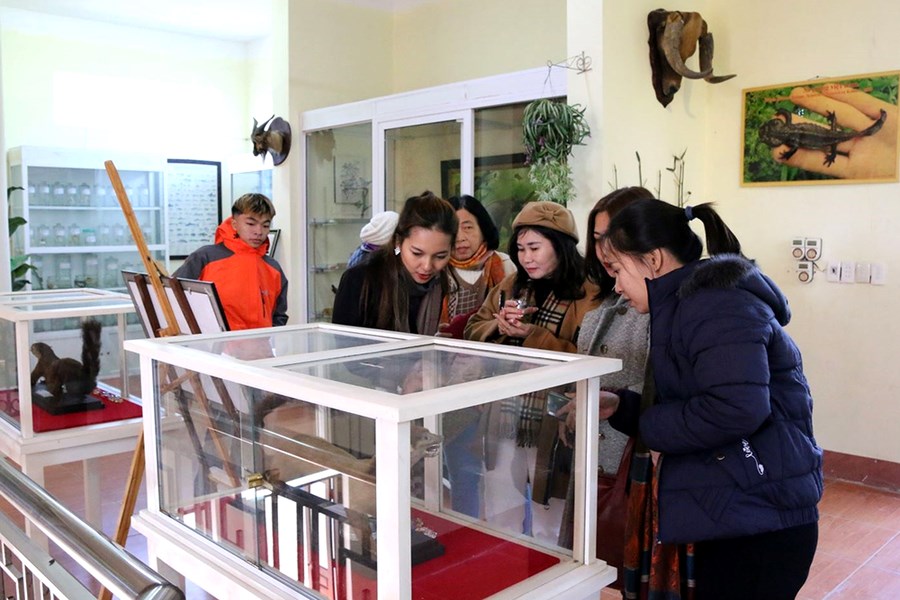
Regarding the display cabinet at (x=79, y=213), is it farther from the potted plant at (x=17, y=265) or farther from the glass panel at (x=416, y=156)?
the glass panel at (x=416, y=156)

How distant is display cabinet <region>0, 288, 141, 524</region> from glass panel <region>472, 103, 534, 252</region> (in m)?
2.12

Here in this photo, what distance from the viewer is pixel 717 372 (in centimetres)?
148

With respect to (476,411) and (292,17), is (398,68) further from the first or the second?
(476,411)

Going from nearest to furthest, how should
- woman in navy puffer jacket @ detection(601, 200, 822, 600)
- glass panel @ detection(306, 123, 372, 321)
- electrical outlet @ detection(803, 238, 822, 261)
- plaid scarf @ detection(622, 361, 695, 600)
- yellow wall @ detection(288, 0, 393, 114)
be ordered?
woman in navy puffer jacket @ detection(601, 200, 822, 600), plaid scarf @ detection(622, 361, 695, 600), electrical outlet @ detection(803, 238, 822, 261), glass panel @ detection(306, 123, 372, 321), yellow wall @ detection(288, 0, 393, 114)

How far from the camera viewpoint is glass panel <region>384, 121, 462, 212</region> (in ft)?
15.9

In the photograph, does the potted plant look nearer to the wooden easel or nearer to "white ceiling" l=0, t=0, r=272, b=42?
"white ceiling" l=0, t=0, r=272, b=42

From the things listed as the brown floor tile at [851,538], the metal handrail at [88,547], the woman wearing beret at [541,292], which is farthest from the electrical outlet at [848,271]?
the metal handrail at [88,547]

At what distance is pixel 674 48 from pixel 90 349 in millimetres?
3104

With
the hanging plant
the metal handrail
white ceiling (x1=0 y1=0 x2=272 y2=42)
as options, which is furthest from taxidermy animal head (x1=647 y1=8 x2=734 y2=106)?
the metal handrail

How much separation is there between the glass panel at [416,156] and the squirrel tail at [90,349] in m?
2.39

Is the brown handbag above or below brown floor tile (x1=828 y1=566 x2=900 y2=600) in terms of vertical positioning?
above

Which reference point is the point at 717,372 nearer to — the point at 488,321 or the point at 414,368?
the point at 414,368

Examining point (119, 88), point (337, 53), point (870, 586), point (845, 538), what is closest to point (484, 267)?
point (870, 586)

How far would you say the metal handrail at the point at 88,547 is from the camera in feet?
3.15
